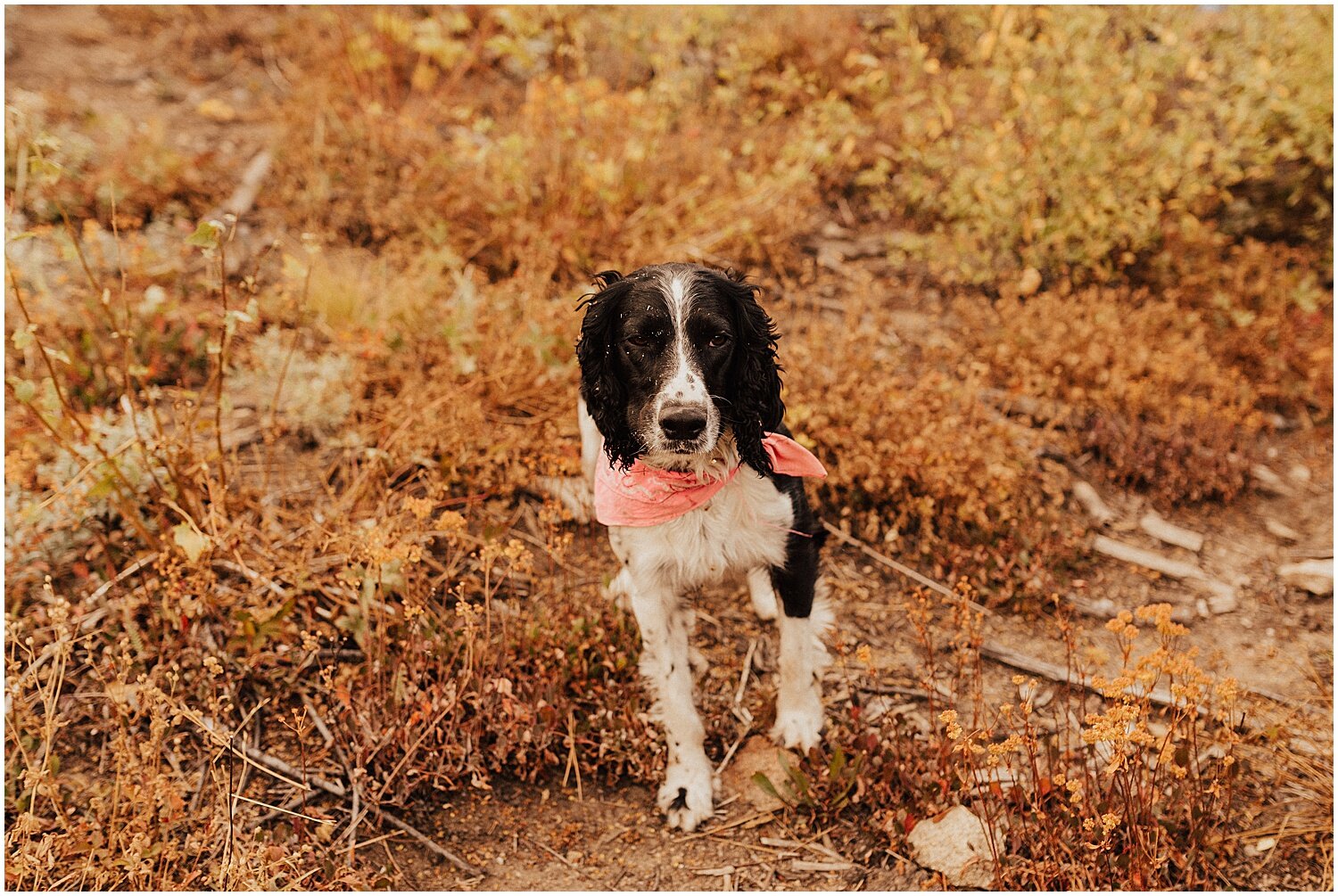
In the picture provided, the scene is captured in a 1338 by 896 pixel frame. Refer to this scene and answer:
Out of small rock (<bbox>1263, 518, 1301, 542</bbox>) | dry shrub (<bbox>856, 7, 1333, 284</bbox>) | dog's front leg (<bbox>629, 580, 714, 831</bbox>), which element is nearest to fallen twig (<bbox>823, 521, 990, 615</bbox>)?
dog's front leg (<bbox>629, 580, 714, 831</bbox>)

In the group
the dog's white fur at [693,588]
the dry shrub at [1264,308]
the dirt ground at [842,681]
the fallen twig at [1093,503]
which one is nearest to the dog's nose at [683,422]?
the dog's white fur at [693,588]

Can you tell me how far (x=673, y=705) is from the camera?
3.20 meters

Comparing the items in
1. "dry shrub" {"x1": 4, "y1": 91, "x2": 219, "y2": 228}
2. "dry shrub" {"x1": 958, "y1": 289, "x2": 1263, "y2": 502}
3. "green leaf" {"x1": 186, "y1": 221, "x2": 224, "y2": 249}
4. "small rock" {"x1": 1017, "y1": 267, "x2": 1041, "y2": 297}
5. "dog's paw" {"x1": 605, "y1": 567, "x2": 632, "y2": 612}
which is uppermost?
"green leaf" {"x1": 186, "y1": 221, "x2": 224, "y2": 249}

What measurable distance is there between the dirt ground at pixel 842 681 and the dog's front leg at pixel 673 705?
113 mm

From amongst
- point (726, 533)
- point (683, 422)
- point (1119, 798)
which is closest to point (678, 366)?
point (683, 422)

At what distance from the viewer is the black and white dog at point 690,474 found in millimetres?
2789

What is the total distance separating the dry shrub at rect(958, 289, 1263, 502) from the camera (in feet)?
15.6

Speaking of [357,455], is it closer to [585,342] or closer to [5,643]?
[5,643]

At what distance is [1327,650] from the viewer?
13.1 feet

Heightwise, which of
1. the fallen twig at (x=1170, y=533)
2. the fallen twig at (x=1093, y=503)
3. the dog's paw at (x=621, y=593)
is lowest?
the fallen twig at (x=1170, y=533)

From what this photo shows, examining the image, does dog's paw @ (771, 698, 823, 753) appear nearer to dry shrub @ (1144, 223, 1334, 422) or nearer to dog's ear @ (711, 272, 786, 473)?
Answer: dog's ear @ (711, 272, 786, 473)

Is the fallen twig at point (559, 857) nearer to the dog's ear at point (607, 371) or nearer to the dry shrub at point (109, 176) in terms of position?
the dog's ear at point (607, 371)

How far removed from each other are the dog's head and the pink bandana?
55 millimetres

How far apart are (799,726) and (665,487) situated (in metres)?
1.09
